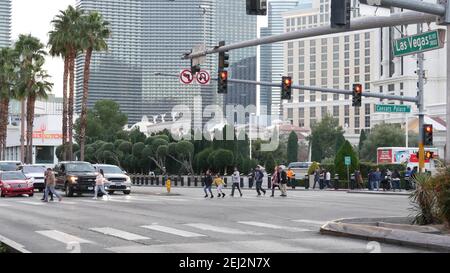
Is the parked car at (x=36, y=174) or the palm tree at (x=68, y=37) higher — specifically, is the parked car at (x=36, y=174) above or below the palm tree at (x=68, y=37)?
below

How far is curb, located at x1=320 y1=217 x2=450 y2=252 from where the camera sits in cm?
1407

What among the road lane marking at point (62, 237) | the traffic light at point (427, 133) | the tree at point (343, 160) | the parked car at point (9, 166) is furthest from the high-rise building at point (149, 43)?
the road lane marking at point (62, 237)

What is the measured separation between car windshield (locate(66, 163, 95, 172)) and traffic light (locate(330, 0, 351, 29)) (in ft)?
77.7

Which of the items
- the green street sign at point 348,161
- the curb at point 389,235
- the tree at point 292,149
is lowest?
the curb at point 389,235

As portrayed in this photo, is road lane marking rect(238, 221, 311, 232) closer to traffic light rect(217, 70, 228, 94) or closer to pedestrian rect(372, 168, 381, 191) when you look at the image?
traffic light rect(217, 70, 228, 94)

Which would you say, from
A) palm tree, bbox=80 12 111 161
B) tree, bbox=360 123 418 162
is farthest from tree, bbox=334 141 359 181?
tree, bbox=360 123 418 162

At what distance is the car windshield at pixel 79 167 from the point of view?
127 feet

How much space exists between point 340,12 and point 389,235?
5.57 meters

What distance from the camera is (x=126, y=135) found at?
321ft

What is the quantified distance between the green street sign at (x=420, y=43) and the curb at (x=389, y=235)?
20.4ft

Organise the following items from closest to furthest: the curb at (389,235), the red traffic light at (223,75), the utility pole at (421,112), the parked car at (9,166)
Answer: the curb at (389,235) → the red traffic light at (223,75) → the utility pole at (421,112) → the parked car at (9,166)

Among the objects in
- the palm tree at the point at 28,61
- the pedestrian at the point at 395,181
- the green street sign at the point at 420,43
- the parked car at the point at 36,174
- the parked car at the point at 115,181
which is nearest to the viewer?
the green street sign at the point at 420,43

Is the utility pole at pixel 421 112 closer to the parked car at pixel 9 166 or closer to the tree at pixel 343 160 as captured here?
the tree at pixel 343 160
